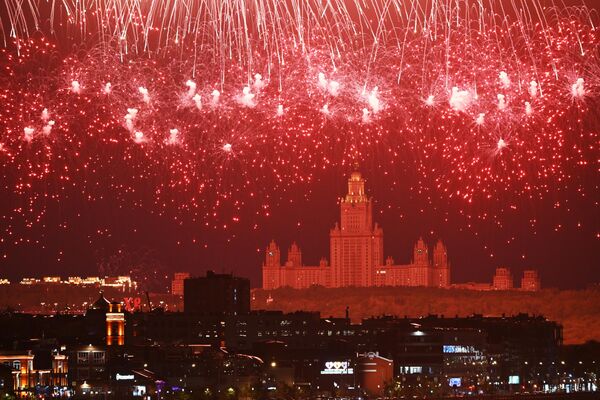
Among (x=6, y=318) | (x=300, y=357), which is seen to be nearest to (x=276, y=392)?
(x=300, y=357)

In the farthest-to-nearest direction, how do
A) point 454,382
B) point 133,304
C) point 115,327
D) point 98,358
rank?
point 133,304 → point 454,382 → point 115,327 → point 98,358

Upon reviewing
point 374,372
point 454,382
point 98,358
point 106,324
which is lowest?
point 454,382

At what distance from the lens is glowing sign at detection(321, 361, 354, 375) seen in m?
150

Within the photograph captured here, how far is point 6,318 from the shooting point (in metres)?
172

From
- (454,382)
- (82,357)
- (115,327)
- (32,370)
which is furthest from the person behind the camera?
(454,382)

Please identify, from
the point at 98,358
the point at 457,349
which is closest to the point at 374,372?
the point at 457,349

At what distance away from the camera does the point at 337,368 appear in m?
150

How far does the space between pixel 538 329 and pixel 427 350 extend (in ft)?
95.0

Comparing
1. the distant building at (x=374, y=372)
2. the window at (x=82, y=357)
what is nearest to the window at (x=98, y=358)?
the window at (x=82, y=357)

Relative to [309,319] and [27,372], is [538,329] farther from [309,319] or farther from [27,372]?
[27,372]

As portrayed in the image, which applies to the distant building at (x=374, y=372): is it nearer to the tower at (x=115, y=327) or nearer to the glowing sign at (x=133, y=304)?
the tower at (x=115, y=327)

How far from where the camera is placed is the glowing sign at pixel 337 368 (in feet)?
490

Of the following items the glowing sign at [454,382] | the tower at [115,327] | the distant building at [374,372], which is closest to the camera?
the tower at [115,327]

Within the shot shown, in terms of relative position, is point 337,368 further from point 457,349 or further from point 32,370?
point 32,370
